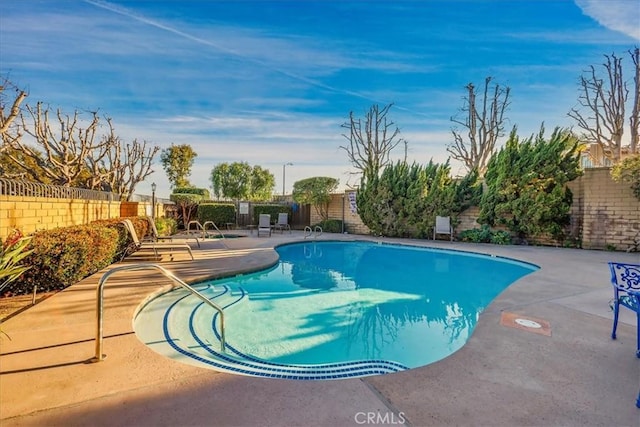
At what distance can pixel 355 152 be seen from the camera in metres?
20.6

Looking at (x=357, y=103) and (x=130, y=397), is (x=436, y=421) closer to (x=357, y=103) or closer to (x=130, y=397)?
(x=130, y=397)

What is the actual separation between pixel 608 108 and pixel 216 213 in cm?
2048

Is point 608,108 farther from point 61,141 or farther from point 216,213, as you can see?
point 61,141

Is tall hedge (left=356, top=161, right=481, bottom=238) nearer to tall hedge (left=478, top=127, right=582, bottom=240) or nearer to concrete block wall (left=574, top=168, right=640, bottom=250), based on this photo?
tall hedge (left=478, top=127, right=582, bottom=240)

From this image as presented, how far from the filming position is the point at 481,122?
18750 millimetres

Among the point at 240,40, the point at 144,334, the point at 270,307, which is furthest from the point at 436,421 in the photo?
the point at 240,40

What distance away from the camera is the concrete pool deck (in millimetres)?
1896

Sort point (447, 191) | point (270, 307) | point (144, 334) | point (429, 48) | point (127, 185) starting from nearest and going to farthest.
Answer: point (144, 334) < point (270, 307) < point (429, 48) < point (447, 191) < point (127, 185)

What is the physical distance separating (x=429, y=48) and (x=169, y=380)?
1121 centimetres

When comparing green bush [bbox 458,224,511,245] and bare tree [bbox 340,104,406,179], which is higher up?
bare tree [bbox 340,104,406,179]

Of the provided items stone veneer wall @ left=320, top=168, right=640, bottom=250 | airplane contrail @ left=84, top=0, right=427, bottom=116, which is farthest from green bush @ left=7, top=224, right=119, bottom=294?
stone veneer wall @ left=320, top=168, right=640, bottom=250
